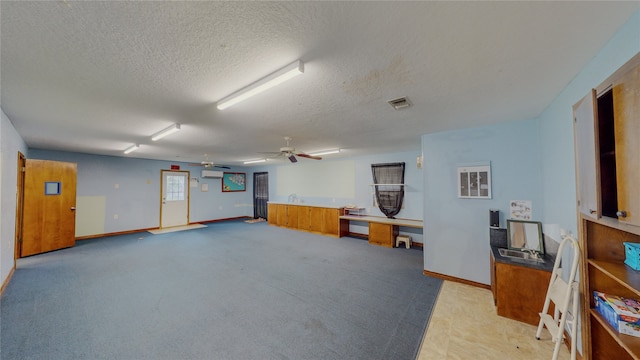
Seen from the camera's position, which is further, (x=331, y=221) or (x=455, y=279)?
(x=331, y=221)

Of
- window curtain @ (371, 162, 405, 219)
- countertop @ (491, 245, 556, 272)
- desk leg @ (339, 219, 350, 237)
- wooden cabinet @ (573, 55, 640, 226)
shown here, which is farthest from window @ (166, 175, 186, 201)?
wooden cabinet @ (573, 55, 640, 226)

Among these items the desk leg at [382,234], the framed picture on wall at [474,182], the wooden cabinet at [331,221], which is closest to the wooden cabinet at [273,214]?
the wooden cabinet at [331,221]

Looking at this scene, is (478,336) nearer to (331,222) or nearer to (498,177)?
(498,177)

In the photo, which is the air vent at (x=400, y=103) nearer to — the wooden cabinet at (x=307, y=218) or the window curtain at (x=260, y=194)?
the wooden cabinet at (x=307, y=218)

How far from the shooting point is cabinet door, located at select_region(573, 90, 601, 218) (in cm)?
122

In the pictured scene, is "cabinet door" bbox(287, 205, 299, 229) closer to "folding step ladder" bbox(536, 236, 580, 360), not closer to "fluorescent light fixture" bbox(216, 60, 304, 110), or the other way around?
"fluorescent light fixture" bbox(216, 60, 304, 110)

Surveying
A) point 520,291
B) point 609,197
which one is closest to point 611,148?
point 609,197

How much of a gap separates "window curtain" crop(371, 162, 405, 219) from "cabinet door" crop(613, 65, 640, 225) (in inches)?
185

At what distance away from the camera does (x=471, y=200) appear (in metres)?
3.25

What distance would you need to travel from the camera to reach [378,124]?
3.23 meters

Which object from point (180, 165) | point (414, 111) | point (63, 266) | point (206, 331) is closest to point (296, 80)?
point (414, 111)

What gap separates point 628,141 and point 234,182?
9.77 metres

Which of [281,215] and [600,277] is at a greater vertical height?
[600,277]

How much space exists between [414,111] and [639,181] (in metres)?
1.92
